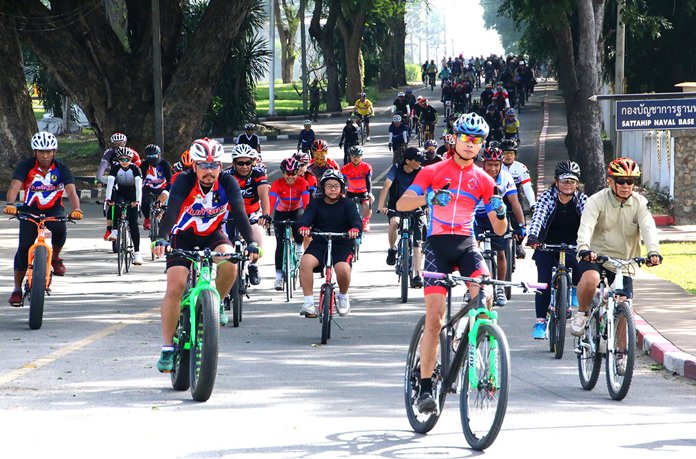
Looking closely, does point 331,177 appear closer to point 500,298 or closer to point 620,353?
point 620,353

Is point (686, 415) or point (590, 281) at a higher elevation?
point (590, 281)

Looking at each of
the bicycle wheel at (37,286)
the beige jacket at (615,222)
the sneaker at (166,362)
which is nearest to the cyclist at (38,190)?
the bicycle wheel at (37,286)

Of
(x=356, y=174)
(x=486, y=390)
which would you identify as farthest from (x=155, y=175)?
(x=486, y=390)

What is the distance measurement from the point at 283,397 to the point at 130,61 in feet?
80.1

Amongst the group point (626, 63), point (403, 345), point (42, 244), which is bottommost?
point (403, 345)

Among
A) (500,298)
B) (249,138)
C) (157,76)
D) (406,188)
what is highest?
(157,76)

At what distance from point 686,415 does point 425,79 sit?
76.2 m

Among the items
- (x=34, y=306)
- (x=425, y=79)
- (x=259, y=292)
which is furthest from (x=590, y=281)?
(x=425, y=79)

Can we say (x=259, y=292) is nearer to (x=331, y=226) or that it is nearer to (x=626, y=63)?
(x=331, y=226)

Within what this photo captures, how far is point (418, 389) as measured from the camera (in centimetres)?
845

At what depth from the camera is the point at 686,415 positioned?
30.8 feet

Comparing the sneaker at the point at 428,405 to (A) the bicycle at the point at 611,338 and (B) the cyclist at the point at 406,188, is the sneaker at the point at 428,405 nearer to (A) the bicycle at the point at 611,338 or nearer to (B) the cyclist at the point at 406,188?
(A) the bicycle at the point at 611,338

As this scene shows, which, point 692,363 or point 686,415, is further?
point 692,363

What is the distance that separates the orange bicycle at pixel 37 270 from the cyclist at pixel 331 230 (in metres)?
2.43
